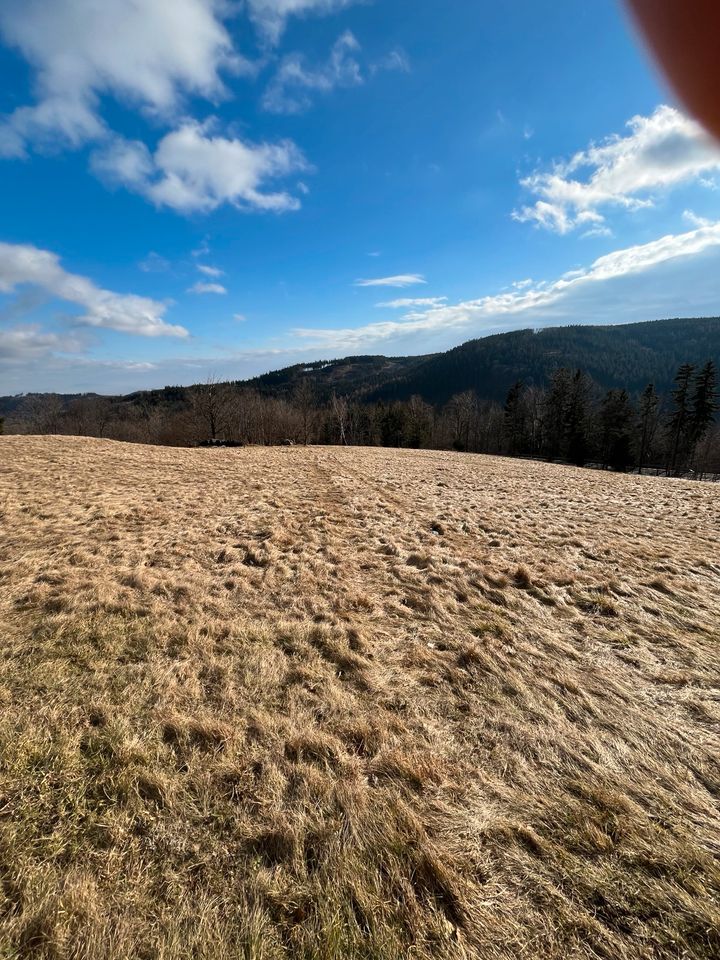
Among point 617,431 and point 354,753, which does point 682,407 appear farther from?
point 354,753

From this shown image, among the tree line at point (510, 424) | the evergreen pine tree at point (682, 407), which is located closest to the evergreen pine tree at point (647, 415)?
the tree line at point (510, 424)

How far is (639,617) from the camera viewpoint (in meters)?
5.73

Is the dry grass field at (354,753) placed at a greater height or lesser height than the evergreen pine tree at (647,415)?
greater

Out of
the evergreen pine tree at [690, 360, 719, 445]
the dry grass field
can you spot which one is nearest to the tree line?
the evergreen pine tree at [690, 360, 719, 445]

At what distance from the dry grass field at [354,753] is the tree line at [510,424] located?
4208 cm

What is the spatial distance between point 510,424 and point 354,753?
62743mm

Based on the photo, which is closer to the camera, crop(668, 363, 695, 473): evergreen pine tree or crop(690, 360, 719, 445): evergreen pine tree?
crop(690, 360, 719, 445): evergreen pine tree

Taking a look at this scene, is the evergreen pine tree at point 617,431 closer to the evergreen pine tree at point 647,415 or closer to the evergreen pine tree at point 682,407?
the evergreen pine tree at point 647,415

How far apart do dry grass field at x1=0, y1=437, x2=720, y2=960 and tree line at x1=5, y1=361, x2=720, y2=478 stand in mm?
42084

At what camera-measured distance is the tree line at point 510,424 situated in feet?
153

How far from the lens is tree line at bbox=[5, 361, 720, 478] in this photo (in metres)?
46.7

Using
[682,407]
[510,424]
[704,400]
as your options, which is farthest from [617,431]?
[510,424]

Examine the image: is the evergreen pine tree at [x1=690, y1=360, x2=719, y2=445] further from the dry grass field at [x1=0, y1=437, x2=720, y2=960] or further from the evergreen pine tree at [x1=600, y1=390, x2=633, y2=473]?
the dry grass field at [x1=0, y1=437, x2=720, y2=960]

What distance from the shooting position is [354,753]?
334 cm
